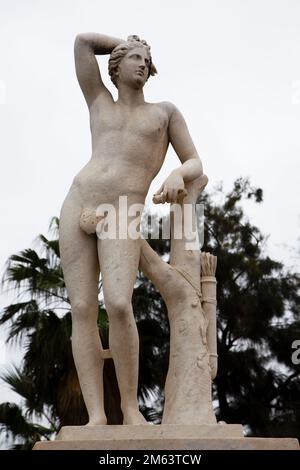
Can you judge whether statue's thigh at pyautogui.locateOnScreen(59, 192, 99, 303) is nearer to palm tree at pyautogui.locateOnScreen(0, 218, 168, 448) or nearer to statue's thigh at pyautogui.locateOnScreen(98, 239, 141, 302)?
statue's thigh at pyautogui.locateOnScreen(98, 239, 141, 302)

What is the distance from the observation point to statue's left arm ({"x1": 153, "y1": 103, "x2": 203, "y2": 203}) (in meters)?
7.31

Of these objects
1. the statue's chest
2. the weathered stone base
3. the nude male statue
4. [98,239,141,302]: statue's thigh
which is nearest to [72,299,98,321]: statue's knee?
the nude male statue

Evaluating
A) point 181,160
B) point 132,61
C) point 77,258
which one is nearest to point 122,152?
point 181,160

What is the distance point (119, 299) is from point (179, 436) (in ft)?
3.54

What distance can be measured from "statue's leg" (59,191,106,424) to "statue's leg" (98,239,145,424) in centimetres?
17

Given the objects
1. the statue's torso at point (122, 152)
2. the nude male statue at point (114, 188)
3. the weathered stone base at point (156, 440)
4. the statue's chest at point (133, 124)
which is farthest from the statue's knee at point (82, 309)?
the statue's chest at point (133, 124)

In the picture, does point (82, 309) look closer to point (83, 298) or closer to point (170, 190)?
point (83, 298)

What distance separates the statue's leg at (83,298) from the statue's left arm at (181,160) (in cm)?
66

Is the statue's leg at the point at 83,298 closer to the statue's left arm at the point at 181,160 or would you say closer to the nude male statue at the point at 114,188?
the nude male statue at the point at 114,188

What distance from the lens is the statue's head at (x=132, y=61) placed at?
24.8 ft

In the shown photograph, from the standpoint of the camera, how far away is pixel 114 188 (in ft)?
23.9

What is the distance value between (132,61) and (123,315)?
6.93 ft
